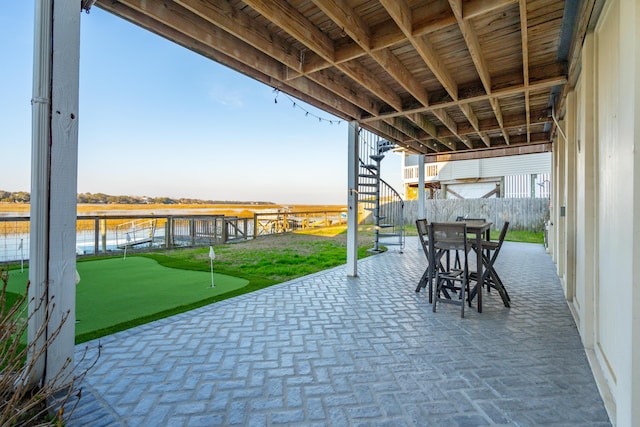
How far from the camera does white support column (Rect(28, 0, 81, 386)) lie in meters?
1.67

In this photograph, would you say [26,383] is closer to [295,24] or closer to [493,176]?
[295,24]

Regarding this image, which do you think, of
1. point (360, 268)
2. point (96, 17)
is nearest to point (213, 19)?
point (96, 17)

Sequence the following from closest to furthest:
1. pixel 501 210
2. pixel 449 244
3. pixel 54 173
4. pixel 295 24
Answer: pixel 54 173, pixel 295 24, pixel 449 244, pixel 501 210

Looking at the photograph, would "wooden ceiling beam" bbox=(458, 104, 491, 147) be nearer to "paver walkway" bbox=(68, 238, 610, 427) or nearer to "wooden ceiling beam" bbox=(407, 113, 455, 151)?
"wooden ceiling beam" bbox=(407, 113, 455, 151)

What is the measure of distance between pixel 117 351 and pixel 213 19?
276 centimetres

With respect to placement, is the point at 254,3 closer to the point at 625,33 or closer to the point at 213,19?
the point at 213,19

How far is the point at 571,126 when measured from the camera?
3588 millimetres

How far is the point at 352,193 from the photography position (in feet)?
16.3

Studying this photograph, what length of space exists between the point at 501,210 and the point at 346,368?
41.7ft

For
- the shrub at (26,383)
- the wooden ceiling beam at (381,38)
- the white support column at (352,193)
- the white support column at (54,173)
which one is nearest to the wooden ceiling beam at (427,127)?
the white support column at (352,193)

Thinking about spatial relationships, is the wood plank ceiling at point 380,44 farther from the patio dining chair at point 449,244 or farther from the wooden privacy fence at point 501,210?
the wooden privacy fence at point 501,210

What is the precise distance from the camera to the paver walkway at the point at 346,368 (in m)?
1.67

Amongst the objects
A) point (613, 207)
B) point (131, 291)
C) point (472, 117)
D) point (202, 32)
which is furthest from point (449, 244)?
point (131, 291)

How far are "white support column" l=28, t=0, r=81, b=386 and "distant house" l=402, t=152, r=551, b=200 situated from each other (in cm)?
1321
